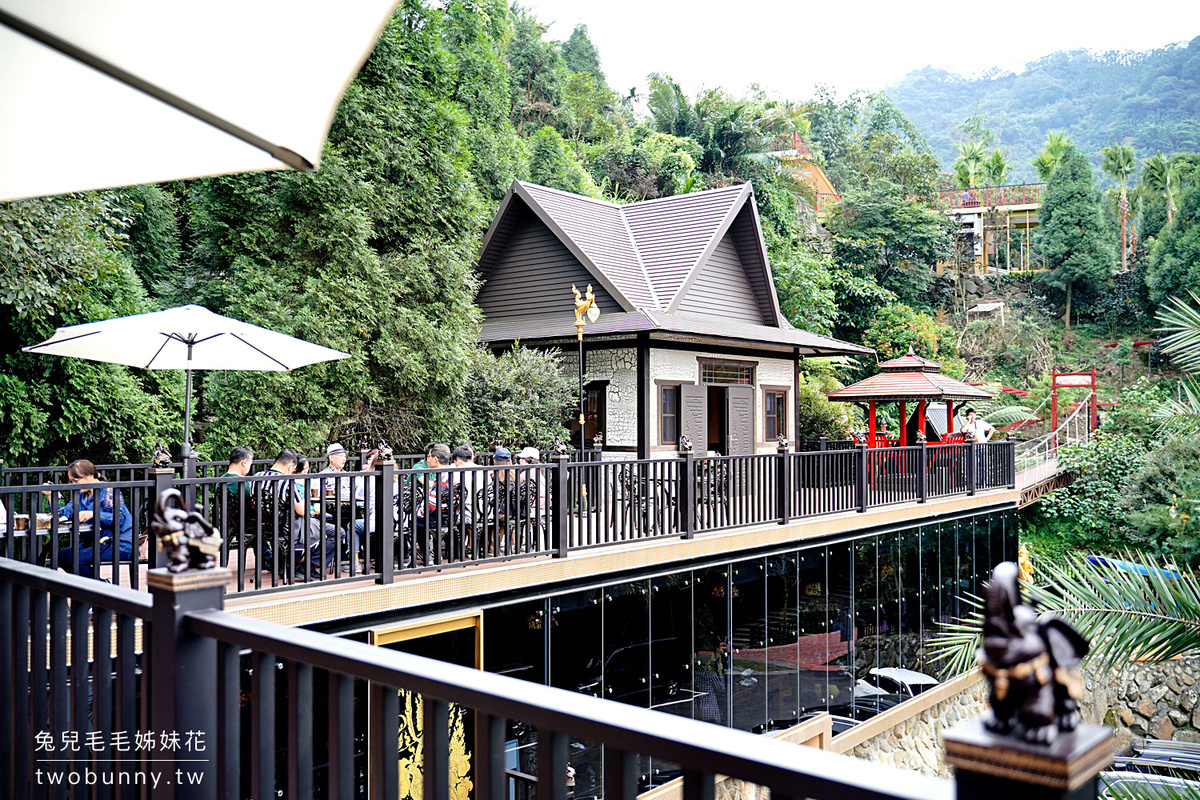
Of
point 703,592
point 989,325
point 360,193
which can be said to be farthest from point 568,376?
point 989,325

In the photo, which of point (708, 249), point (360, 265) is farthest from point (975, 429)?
point (360, 265)

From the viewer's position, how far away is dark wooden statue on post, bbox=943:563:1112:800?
3.66 feet

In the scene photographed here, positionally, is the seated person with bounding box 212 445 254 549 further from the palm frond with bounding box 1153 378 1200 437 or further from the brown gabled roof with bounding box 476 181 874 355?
the brown gabled roof with bounding box 476 181 874 355

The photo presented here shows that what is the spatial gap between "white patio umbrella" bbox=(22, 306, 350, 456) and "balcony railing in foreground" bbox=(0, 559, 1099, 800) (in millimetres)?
5425

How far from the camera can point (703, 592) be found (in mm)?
11133

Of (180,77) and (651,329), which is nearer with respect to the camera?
(180,77)

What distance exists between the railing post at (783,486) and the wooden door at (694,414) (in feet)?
16.0

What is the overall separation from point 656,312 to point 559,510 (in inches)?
316

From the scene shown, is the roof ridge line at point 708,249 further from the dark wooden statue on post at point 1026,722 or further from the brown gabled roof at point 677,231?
the dark wooden statue on post at point 1026,722

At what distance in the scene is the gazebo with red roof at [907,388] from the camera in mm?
18125

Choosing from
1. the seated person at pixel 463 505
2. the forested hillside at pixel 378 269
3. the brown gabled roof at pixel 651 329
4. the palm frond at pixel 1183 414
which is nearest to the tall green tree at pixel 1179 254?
the forested hillside at pixel 378 269

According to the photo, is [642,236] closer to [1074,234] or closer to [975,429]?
[975,429]

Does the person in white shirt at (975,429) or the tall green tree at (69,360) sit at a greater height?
the tall green tree at (69,360)

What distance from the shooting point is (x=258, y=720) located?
2.26 m
